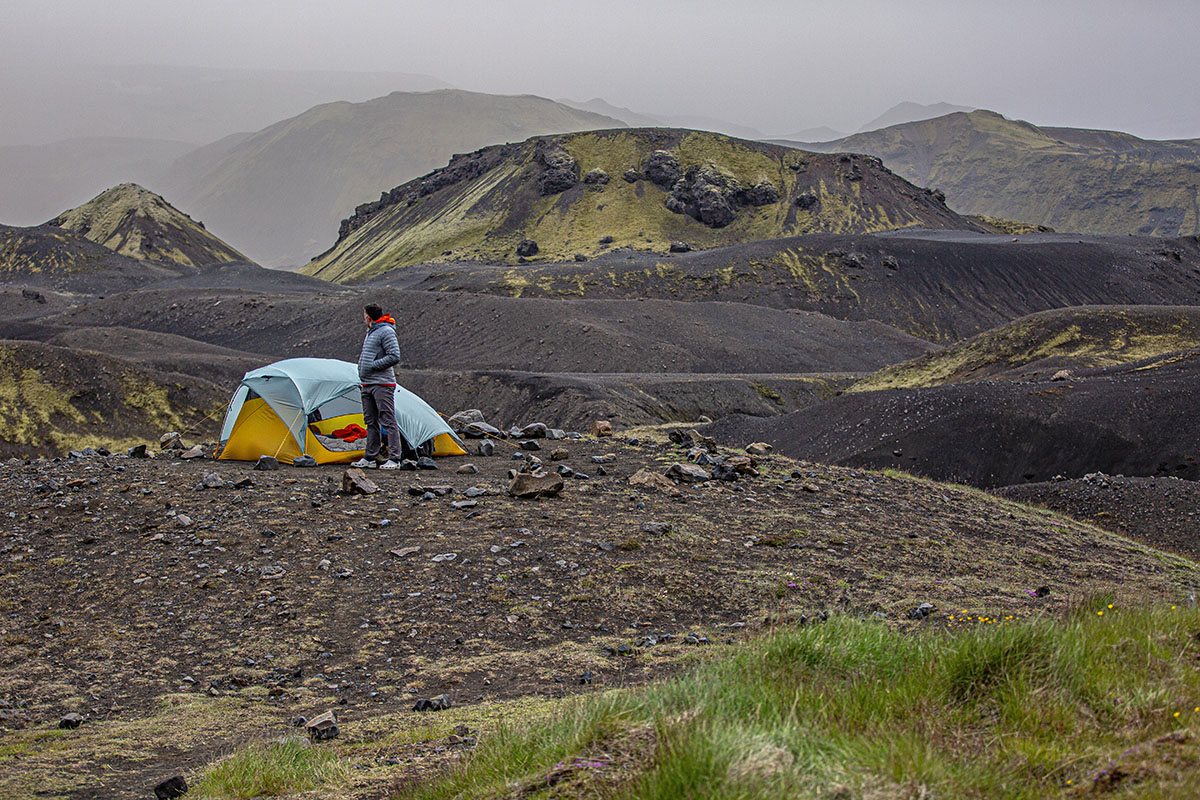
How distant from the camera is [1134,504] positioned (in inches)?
622

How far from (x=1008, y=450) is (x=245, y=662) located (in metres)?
17.7

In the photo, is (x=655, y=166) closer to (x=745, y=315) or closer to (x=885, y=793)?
(x=745, y=315)

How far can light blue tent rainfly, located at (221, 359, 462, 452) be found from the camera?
14.3 meters

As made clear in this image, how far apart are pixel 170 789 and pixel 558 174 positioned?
111m

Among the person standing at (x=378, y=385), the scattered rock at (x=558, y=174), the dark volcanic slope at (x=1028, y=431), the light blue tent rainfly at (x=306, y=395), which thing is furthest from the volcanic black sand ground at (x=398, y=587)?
the scattered rock at (x=558, y=174)

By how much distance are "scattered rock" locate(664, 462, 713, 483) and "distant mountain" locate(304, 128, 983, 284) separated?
8041 cm

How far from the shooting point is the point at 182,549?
985 cm

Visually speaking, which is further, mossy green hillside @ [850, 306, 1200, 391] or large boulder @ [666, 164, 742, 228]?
large boulder @ [666, 164, 742, 228]

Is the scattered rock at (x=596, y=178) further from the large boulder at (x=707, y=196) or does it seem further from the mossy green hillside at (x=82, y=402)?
the mossy green hillside at (x=82, y=402)

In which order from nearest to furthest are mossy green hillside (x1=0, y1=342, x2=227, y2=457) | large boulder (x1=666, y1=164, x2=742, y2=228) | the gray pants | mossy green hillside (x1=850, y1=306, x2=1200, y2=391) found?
the gray pants → mossy green hillside (x1=0, y1=342, x2=227, y2=457) → mossy green hillside (x1=850, y1=306, x2=1200, y2=391) → large boulder (x1=666, y1=164, x2=742, y2=228)

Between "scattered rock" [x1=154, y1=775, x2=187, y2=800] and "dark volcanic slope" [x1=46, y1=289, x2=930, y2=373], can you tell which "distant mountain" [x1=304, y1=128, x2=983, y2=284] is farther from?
"scattered rock" [x1=154, y1=775, x2=187, y2=800]

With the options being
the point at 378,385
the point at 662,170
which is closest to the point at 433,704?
the point at 378,385

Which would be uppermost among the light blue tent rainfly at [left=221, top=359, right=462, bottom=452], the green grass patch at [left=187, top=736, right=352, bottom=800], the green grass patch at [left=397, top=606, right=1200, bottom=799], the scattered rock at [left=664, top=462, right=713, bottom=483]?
the light blue tent rainfly at [left=221, top=359, right=462, bottom=452]

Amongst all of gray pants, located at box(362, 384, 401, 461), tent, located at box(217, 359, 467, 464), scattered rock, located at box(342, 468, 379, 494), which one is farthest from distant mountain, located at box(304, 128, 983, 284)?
scattered rock, located at box(342, 468, 379, 494)
